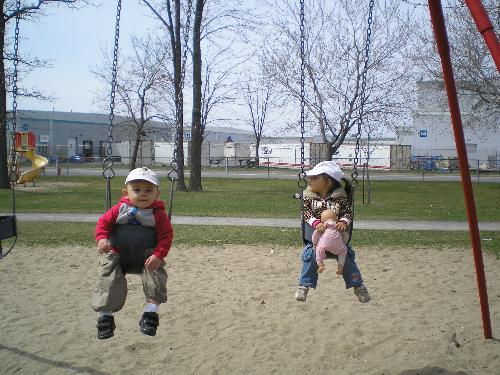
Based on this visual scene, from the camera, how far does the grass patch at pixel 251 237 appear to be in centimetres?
1144

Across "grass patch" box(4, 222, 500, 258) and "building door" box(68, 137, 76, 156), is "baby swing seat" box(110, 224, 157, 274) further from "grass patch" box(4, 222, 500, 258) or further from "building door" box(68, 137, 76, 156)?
"building door" box(68, 137, 76, 156)

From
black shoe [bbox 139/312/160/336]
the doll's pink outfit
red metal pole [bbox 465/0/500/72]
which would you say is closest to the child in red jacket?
black shoe [bbox 139/312/160/336]

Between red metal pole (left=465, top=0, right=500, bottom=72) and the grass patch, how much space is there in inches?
274

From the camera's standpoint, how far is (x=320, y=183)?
4.78 meters

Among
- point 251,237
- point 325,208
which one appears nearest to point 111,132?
point 325,208

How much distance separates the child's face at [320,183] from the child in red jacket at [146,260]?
1229 mm

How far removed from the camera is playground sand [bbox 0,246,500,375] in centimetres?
537

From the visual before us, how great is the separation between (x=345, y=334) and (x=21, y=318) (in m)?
3.59

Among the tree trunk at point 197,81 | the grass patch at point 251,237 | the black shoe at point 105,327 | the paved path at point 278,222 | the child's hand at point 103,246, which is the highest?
the tree trunk at point 197,81

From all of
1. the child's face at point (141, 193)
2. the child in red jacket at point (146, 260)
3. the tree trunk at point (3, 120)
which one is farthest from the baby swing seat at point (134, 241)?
the tree trunk at point (3, 120)

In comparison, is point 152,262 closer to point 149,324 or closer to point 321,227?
point 149,324

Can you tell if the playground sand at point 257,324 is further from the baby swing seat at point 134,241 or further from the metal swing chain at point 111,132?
the metal swing chain at point 111,132

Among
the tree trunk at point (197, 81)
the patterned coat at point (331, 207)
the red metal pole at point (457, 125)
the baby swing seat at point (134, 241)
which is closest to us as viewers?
the baby swing seat at point (134, 241)

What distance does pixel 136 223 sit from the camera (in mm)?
4453
